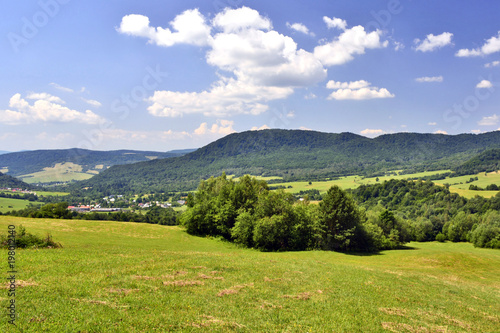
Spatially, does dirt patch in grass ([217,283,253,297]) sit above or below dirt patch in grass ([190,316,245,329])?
below

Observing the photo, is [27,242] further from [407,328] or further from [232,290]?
[407,328]

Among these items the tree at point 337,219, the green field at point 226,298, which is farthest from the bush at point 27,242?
the tree at point 337,219

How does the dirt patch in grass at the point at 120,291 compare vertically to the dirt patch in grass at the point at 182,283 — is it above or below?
above

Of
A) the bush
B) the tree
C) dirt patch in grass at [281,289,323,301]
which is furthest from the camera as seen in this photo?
the tree

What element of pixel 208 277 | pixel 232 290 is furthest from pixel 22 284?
pixel 232 290

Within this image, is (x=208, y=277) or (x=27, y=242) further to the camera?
(x=27, y=242)

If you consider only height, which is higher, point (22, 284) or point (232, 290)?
point (22, 284)

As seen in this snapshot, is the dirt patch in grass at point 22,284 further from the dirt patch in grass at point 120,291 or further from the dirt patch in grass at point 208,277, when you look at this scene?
the dirt patch in grass at point 208,277

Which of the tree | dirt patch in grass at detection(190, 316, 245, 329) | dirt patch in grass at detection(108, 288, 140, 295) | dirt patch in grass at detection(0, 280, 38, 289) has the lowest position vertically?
the tree

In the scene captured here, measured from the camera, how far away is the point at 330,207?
2443 inches

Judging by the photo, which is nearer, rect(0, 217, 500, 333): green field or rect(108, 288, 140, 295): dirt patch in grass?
rect(0, 217, 500, 333): green field

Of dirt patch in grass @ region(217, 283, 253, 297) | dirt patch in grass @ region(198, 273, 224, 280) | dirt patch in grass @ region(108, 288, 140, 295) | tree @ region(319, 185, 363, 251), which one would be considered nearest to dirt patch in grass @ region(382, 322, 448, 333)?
dirt patch in grass @ region(217, 283, 253, 297)

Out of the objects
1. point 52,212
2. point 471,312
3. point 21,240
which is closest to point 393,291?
point 471,312

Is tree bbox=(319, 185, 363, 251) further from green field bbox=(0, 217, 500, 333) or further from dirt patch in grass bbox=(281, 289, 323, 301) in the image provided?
dirt patch in grass bbox=(281, 289, 323, 301)
